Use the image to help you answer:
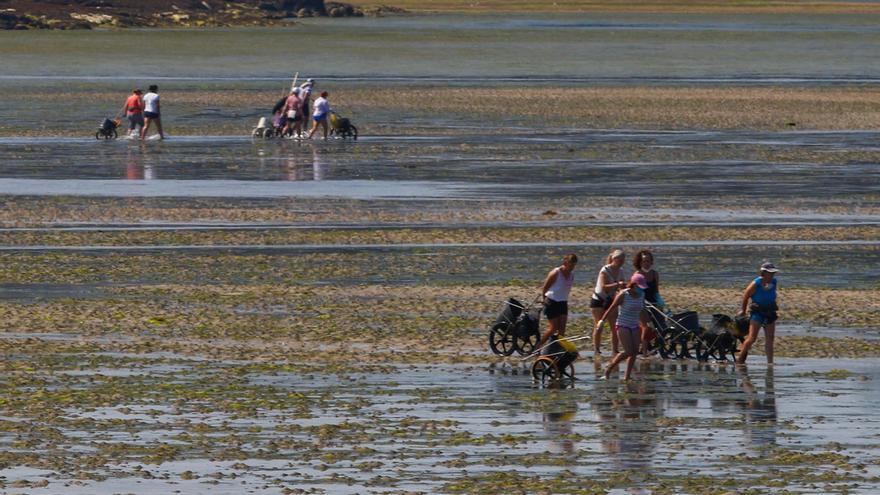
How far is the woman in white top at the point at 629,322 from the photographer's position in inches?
921

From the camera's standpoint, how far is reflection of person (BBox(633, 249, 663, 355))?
24.9m

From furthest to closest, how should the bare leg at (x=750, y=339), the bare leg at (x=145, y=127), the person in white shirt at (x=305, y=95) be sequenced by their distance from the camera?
the bare leg at (x=145, y=127), the person in white shirt at (x=305, y=95), the bare leg at (x=750, y=339)

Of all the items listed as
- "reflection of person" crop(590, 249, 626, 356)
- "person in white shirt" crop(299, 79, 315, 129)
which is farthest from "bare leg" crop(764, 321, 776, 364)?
"person in white shirt" crop(299, 79, 315, 129)

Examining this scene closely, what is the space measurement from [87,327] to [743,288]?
10792mm

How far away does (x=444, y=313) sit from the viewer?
95.0ft

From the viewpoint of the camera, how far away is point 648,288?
2553cm

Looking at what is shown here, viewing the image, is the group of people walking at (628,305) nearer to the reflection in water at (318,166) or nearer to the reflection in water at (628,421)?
the reflection in water at (628,421)

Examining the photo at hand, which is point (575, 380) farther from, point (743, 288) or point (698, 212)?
point (698, 212)

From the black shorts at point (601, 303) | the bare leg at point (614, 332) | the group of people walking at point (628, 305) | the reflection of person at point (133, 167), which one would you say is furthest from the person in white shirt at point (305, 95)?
the bare leg at point (614, 332)

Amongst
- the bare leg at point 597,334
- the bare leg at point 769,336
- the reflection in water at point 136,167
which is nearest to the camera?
the bare leg at point 769,336

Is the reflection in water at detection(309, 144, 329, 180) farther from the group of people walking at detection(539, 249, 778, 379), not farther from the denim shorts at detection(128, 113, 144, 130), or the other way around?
the group of people walking at detection(539, 249, 778, 379)

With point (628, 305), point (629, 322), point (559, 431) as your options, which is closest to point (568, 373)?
point (629, 322)

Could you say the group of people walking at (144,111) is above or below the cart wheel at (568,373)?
above

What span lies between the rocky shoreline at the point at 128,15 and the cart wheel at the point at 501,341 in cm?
13359
